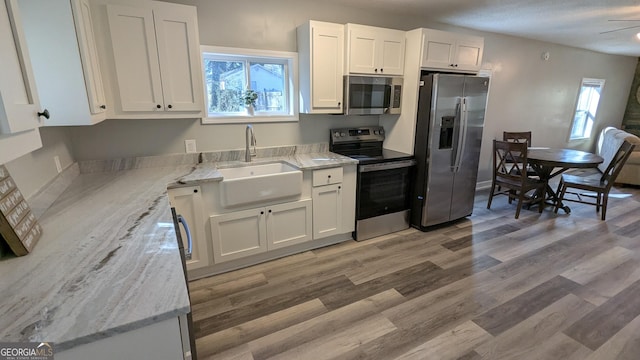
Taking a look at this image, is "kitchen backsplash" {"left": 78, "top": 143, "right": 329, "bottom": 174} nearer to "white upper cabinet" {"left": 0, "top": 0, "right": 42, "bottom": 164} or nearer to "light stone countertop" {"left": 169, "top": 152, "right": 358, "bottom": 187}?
"light stone countertop" {"left": 169, "top": 152, "right": 358, "bottom": 187}

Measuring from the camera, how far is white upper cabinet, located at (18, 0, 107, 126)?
1.66 meters

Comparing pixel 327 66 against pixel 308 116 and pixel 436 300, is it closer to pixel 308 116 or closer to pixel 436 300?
pixel 308 116

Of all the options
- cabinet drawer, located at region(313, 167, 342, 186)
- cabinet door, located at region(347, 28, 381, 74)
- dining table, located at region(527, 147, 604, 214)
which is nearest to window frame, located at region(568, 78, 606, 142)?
dining table, located at region(527, 147, 604, 214)

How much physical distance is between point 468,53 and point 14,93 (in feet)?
12.1

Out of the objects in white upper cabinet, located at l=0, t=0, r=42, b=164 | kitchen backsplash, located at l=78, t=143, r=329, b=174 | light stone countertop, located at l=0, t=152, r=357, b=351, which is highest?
white upper cabinet, located at l=0, t=0, r=42, b=164

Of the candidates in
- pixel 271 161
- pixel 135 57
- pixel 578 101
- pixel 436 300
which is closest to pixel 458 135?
pixel 436 300

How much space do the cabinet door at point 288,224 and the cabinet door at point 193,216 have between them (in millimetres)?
542

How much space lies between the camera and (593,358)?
175cm

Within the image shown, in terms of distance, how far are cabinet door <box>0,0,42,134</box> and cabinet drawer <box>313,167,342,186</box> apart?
78.4 inches

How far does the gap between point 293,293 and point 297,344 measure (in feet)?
1.66

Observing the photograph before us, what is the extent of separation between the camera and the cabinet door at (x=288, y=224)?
2689 mm

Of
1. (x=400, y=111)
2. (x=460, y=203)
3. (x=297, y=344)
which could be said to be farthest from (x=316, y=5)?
(x=297, y=344)

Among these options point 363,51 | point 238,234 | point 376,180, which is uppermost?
point 363,51

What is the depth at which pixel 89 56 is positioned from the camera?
6.14ft
